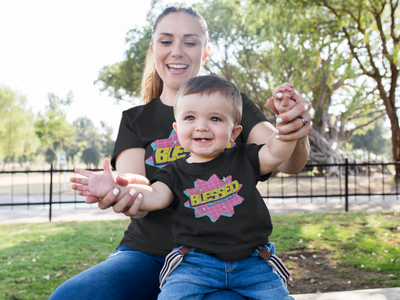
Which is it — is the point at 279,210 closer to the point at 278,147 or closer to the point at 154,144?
the point at 154,144

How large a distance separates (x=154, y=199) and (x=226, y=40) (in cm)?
2084

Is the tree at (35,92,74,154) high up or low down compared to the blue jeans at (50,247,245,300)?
up

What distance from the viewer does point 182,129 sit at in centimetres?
144

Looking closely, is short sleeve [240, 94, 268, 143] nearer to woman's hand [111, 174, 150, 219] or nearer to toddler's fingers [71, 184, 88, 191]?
woman's hand [111, 174, 150, 219]

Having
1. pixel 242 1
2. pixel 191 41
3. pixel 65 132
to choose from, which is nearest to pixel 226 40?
pixel 242 1

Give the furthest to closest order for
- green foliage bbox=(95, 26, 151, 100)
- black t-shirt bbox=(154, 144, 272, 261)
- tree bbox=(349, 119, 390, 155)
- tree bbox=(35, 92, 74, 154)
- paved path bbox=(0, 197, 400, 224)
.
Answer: tree bbox=(349, 119, 390, 155) < tree bbox=(35, 92, 74, 154) < green foliage bbox=(95, 26, 151, 100) < paved path bbox=(0, 197, 400, 224) < black t-shirt bbox=(154, 144, 272, 261)

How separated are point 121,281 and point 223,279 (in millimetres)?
507

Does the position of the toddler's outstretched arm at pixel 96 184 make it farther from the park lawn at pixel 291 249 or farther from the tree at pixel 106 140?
the tree at pixel 106 140

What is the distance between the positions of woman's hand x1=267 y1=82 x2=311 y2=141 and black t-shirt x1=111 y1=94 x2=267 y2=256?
55 centimetres

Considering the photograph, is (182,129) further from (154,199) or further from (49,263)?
(49,263)

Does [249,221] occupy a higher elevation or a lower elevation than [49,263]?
higher

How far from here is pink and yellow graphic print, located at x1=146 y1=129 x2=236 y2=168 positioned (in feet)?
6.06

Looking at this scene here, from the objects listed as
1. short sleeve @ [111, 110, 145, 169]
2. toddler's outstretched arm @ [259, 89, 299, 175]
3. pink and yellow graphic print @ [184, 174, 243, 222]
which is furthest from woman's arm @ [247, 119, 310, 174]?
short sleeve @ [111, 110, 145, 169]

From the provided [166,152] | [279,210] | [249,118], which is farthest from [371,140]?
[166,152]
